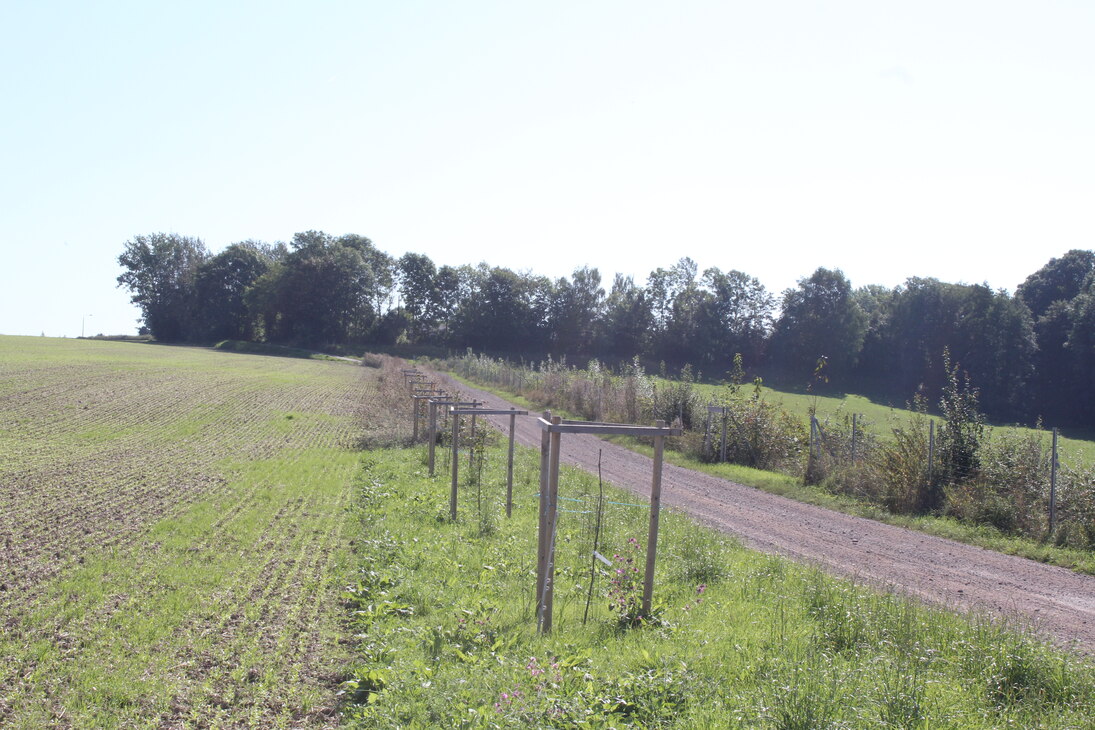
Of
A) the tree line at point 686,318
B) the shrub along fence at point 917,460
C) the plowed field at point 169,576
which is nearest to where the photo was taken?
the plowed field at point 169,576

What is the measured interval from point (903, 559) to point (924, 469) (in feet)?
15.9

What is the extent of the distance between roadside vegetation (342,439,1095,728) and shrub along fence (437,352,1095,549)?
6493 mm

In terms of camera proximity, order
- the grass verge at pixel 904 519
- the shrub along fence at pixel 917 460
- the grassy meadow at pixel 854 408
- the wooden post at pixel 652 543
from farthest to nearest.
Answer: the grassy meadow at pixel 854 408 < the shrub along fence at pixel 917 460 < the grass verge at pixel 904 519 < the wooden post at pixel 652 543

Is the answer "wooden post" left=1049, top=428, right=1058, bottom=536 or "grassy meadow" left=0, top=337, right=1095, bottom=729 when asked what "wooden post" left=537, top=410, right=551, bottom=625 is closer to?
"grassy meadow" left=0, top=337, right=1095, bottom=729

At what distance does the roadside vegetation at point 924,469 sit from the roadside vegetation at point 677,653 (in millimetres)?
6275

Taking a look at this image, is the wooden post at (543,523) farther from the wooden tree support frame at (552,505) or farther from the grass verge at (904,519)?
the grass verge at (904,519)

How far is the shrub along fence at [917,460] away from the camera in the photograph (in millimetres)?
12422

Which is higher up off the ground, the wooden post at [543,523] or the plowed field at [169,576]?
the wooden post at [543,523]

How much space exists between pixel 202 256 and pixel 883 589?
12676cm

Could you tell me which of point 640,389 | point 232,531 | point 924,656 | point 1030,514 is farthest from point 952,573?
point 640,389

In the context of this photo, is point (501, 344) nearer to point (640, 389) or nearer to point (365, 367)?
point (365, 367)

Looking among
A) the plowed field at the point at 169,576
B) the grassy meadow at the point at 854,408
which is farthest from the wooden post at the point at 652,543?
the grassy meadow at the point at 854,408

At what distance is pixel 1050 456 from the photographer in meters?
13.7

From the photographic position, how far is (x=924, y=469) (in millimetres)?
14852
